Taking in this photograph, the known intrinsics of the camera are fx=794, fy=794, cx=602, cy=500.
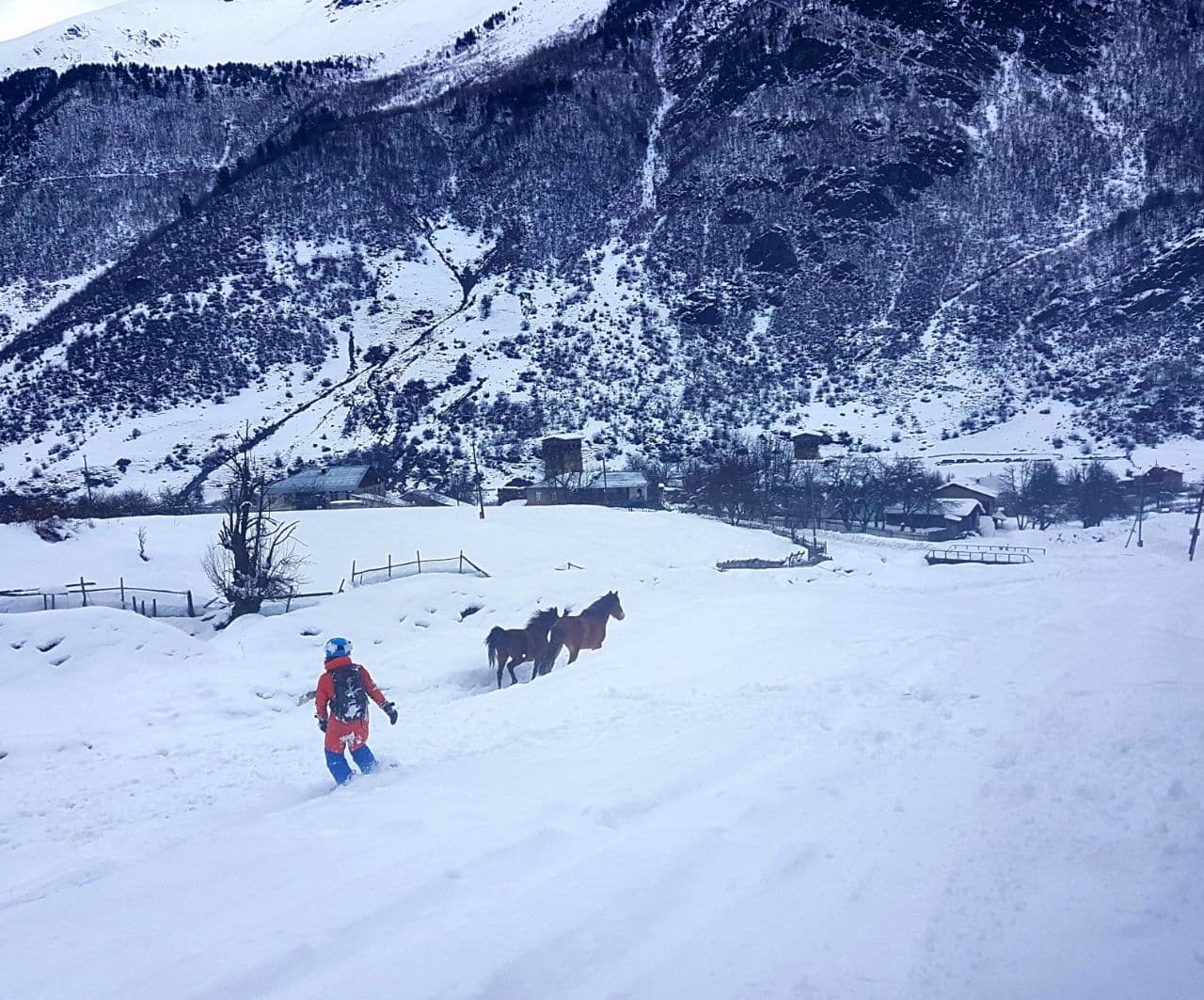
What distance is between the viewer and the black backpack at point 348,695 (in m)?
7.89

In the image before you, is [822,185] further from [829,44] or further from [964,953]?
[964,953]

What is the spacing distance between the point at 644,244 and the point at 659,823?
89.1 meters

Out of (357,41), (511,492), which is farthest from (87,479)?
(357,41)

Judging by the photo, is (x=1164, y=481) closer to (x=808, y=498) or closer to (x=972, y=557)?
(x=972, y=557)

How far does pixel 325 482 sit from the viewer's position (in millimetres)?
51219

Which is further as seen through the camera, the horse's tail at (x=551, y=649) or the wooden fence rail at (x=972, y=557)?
the wooden fence rail at (x=972, y=557)

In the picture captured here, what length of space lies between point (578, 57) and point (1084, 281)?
90623 millimetres

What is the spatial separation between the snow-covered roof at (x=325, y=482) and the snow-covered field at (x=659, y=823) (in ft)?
118

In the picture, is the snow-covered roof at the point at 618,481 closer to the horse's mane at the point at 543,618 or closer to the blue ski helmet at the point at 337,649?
the horse's mane at the point at 543,618

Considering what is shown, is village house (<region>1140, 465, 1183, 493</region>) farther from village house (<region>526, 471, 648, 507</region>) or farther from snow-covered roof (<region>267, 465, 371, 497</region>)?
snow-covered roof (<region>267, 465, 371, 497</region>)

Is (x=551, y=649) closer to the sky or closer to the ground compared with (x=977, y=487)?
closer to the ground

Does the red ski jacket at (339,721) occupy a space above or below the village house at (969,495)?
above

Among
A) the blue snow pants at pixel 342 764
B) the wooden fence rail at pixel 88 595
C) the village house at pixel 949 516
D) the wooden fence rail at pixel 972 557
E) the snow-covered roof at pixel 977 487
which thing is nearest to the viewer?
the blue snow pants at pixel 342 764

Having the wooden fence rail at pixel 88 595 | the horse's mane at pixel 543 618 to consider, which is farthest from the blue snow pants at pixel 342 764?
the wooden fence rail at pixel 88 595
